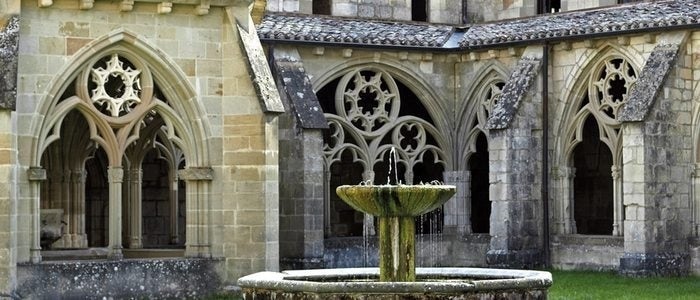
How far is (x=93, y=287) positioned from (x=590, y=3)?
41.5ft

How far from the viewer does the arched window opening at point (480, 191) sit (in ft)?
122

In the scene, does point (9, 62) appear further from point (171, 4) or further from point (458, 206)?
point (458, 206)

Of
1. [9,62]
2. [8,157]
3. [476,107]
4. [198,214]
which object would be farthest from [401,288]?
[476,107]

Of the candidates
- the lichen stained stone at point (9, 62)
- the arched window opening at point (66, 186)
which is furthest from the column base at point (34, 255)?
the arched window opening at point (66, 186)

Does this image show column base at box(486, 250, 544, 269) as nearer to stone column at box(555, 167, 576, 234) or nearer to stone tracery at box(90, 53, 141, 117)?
stone column at box(555, 167, 576, 234)

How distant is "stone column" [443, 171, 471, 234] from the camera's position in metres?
35.4

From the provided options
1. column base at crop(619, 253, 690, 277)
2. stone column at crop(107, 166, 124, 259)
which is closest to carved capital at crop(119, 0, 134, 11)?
stone column at crop(107, 166, 124, 259)

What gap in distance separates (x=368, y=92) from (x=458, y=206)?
2.60 metres

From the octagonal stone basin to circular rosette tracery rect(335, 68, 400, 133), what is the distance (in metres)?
13.4

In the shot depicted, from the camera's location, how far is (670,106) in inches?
1233

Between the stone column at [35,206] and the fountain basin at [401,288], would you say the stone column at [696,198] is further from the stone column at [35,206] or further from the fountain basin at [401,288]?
the stone column at [35,206]

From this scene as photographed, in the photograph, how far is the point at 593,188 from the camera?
38.3m

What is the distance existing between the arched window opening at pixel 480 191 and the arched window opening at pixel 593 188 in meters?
1.77

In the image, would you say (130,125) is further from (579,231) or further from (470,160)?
(579,231)
